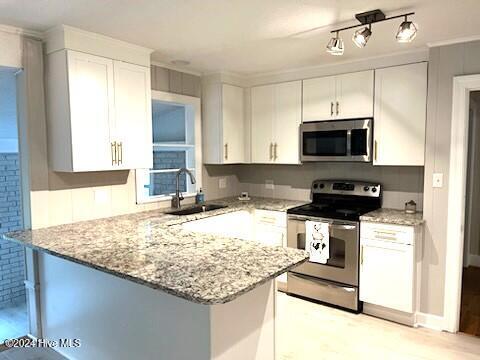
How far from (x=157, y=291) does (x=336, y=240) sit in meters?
1.99

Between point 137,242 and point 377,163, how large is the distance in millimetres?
2319

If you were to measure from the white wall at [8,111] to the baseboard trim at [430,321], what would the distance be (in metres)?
3.81

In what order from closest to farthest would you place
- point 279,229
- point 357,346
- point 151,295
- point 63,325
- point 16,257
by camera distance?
point 151,295 < point 63,325 < point 357,346 < point 279,229 < point 16,257

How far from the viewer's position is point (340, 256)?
331 centimetres

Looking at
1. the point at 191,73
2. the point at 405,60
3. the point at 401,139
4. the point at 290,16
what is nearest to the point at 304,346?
the point at 401,139

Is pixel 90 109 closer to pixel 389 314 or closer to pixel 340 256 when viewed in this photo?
pixel 340 256

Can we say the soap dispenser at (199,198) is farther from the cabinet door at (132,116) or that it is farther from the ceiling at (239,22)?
the ceiling at (239,22)

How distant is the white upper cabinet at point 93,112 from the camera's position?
2.58 m

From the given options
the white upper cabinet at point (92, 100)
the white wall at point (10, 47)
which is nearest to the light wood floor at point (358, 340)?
the white upper cabinet at point (92, 100)

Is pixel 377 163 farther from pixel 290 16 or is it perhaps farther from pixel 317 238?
pixel 290 16

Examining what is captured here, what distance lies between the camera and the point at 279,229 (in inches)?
147

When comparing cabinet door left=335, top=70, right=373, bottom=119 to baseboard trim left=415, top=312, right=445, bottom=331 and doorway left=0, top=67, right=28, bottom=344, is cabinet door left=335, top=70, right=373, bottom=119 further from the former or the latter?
doorway left=0, top=67, right=28, bottom=344

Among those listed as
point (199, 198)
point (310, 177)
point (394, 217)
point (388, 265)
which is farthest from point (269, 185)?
point (388, 265)

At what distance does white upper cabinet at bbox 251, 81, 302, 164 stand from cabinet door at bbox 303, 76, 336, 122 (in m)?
0.09
